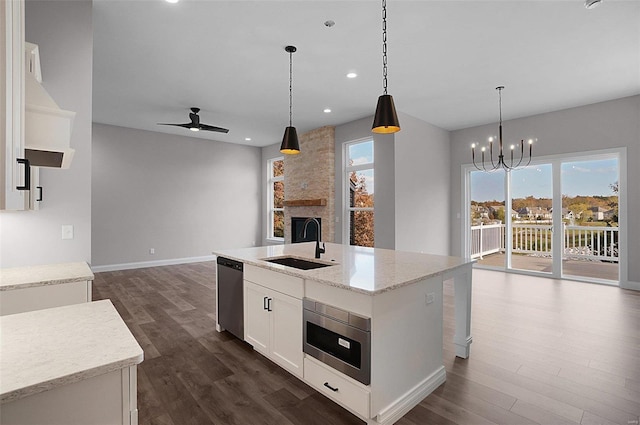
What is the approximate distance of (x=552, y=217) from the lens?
5.89 metres

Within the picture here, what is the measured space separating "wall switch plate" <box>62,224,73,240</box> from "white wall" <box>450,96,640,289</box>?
691cm

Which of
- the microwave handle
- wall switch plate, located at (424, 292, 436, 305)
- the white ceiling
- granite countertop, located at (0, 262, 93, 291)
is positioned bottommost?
the microwave handle

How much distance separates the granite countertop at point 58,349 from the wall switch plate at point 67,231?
1553mm

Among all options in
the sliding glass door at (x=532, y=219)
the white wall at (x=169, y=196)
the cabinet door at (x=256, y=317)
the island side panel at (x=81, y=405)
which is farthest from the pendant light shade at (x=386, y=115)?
the white wall at (x=169, y=196)

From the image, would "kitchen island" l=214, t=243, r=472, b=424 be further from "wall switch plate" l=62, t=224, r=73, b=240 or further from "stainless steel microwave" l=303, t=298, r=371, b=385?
"wall switch plate" l=62, t=224, r=73, b=240

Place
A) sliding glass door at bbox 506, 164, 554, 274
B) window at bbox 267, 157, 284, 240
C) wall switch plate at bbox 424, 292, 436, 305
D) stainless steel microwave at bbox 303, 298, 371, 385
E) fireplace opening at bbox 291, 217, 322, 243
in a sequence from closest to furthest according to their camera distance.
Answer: stainless steel microwave at bbox 303, 298, 371, 385, wall switch plate at bbox 424, 292, 436, 305, sliding glass door at bbox 506, 164, 554, 274, fireplace opening at bbox 291, 217, 322, 243, window at bbox 267, 157, 284, 240

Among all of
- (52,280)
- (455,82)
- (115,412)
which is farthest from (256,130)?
(115,412)

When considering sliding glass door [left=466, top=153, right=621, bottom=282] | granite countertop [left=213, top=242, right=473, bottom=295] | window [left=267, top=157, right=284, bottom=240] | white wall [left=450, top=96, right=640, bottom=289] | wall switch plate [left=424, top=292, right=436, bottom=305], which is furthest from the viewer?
window [left=267, top=157, right=284, bottom=240]

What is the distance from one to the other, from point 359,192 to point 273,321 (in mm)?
4271

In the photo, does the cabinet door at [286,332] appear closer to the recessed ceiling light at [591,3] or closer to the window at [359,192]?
the recessed ceiling light at [591,3]

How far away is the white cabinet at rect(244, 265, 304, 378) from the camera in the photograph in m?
2.36

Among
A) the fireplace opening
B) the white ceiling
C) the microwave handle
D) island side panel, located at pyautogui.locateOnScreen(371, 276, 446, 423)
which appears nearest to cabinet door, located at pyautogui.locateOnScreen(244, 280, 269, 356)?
the microwave handle

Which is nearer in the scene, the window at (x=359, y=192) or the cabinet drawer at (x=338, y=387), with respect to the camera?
the cabinet drawer at (x=338, y=387)

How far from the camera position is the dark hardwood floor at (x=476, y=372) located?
2.04m
